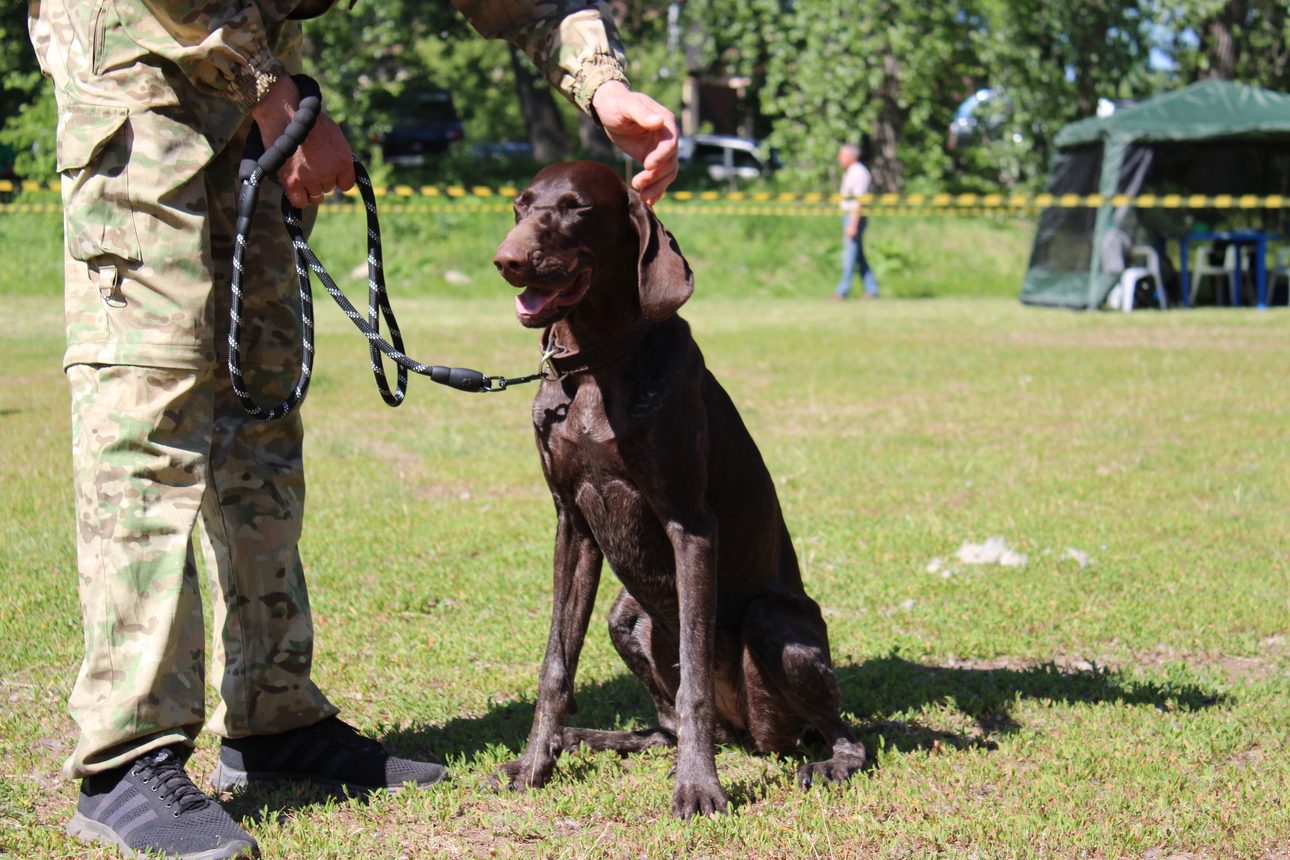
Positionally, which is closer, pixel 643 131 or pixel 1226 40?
pixel 643 131

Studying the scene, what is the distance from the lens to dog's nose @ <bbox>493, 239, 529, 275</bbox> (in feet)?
8.30

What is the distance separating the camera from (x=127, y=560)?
2486 mm

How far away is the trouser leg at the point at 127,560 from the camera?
2.47m

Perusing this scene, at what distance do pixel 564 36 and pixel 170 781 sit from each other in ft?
6.41

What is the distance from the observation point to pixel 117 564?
2482mm

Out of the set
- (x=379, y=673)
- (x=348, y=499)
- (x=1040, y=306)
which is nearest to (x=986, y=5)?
(x=1040, y=306)

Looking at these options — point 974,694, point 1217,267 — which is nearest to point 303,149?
point 974,694

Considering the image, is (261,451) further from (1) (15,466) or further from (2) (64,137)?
(1) (15,466)

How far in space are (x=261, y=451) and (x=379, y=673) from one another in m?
1.11

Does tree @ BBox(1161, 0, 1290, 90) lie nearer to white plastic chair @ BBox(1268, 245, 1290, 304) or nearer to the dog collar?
white plastic chair @ BBox(1268, 245, 1290, 304)

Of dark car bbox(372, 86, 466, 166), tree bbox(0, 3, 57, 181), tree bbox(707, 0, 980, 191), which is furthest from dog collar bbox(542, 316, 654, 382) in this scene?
dark car bbox(372, 86, 466, 166)

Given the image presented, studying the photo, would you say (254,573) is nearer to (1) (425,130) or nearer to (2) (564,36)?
(2) (564,36)

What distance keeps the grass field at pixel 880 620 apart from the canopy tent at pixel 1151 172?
722cm

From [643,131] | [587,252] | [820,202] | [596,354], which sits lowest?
[596,354]
